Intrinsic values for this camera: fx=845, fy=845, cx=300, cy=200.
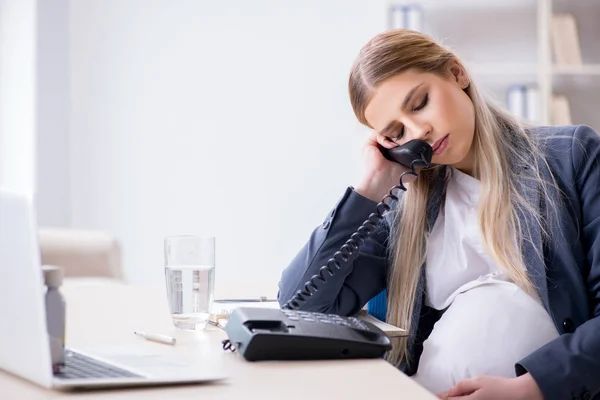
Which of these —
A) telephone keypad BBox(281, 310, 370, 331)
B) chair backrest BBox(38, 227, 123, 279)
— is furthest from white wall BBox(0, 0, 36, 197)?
telephone keypad BBox(281, 310, 370, 331)

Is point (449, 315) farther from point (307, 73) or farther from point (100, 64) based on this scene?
point (100, 64)

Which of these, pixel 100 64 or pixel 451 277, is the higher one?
pixel 100 64

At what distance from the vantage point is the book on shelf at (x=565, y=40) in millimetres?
3682

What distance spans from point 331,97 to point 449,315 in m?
2.80

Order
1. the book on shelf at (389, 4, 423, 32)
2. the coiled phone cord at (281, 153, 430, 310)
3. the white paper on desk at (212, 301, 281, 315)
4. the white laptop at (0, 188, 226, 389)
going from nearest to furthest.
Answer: the white laptop at (0, 188, 226, 389), the white paper on desk at (212, 301, 281, 315), the coiled phone cord at (281, 153, 430, 310), the book on shelf at (389, 4, 423, 32)

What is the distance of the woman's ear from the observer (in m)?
1.59

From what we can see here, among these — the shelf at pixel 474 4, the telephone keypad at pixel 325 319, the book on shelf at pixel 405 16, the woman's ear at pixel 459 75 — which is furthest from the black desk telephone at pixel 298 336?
the shelf at pixel 474 4

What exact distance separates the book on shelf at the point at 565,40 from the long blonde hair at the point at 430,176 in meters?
2.24

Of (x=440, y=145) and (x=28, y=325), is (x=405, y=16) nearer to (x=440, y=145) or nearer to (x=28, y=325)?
(x=440, y=145)

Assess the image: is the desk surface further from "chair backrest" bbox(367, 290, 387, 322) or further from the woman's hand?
"chair backrest" bbox(367, 290, 387, 322)

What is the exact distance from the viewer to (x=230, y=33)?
13.6 ft

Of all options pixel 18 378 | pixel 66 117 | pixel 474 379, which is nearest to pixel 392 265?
pixel 474 379

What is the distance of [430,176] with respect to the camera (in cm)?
166

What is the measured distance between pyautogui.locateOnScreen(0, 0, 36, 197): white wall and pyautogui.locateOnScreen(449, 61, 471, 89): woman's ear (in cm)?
273
